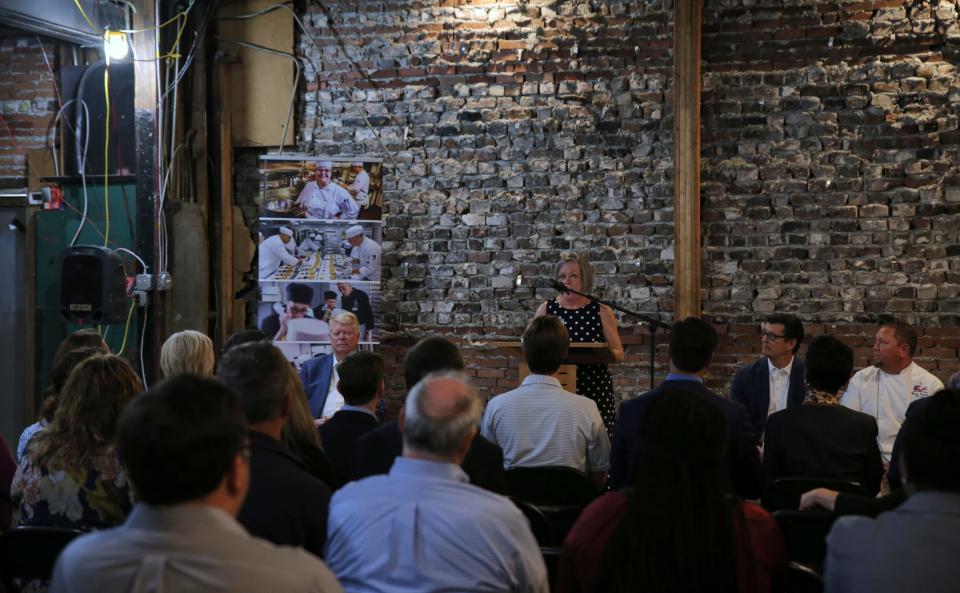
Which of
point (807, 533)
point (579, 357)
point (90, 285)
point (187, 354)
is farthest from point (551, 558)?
point (90, 285)

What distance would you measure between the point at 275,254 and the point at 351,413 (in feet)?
10.8

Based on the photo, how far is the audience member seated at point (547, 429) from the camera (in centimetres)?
373

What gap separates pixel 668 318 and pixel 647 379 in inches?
17.8

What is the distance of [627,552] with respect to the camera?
1997mm

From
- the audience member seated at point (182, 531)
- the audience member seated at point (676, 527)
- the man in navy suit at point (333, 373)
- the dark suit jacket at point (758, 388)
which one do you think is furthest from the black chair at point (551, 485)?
the dark suit jacket at point (758, 388)

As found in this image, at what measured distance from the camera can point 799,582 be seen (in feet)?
7.40

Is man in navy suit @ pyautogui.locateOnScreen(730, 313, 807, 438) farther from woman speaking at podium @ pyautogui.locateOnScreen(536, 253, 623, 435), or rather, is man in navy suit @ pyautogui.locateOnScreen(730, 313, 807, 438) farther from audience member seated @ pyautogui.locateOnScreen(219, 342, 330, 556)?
audience member seated @ pyautogui.locateOnScreen(219, 342, 330, 556)

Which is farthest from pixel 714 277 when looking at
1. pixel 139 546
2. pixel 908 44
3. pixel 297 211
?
pixel 139 546

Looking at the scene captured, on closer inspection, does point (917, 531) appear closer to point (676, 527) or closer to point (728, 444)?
point (676, 527)

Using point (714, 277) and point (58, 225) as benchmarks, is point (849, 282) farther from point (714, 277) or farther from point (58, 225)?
point (58, 225)

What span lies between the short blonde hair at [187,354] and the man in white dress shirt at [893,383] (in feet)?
10.8

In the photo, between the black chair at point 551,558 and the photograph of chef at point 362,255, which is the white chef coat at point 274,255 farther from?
the black chair at point 551,558

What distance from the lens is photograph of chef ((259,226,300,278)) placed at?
6.64 m

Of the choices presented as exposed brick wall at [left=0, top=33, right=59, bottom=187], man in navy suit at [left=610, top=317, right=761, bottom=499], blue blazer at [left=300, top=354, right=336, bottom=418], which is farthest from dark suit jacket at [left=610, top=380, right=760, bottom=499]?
exposed brick wall at [left=0, top=33, right=59, bottom=187]
